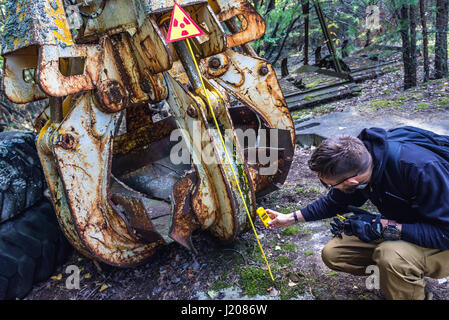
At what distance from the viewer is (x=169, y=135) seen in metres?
4.18

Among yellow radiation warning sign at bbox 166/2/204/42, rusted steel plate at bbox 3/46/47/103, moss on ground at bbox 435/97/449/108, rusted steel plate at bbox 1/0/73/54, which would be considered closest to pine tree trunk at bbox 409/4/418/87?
moss on ground at bbox 435/97/449/108

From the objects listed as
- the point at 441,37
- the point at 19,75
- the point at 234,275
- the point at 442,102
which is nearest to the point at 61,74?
the point at 19,75

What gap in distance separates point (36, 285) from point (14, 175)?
38.9 inches

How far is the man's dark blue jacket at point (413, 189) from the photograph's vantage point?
5.73ft

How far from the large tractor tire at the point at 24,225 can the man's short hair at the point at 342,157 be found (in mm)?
2493

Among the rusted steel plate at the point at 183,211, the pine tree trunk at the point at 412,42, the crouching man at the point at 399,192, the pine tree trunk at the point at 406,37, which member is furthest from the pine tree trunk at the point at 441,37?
the rusted steel plate at the point at 183,211

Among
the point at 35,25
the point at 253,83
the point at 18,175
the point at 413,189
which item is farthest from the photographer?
the point at 253,83

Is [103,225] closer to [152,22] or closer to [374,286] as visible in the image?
[152,22]

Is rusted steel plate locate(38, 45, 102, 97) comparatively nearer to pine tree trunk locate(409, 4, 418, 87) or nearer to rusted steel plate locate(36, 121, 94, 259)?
rusted steel plate locate(36, 121, 94, 259)

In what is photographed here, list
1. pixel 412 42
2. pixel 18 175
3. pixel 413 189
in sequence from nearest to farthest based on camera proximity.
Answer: pixel 413 189 → pixel 18 175 → pixel 412 42

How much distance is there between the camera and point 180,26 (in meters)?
2.35

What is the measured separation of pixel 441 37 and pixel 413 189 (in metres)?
6.29

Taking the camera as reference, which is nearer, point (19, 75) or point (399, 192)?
point (399, 192)

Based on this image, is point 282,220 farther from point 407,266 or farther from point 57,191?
point 57,191
